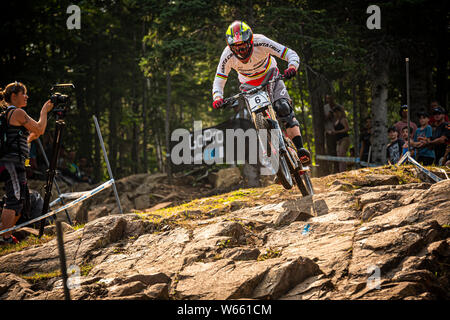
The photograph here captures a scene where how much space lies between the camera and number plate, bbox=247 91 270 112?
656cm

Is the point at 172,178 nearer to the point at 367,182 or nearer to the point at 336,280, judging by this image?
the point at 367,182

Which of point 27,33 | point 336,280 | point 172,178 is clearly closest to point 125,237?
point 336,280

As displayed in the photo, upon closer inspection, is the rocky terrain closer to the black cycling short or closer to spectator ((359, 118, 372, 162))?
the black cycling short

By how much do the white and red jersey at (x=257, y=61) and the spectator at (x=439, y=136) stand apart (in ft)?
13.4

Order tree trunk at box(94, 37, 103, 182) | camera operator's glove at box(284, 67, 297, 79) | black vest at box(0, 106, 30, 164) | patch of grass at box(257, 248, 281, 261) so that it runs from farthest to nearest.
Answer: tree trunk at box(94, 37, 103, 182) → black vest at box(0, 106, 30, 164) → camera operator's glove at box(284, 67, 297, 79) → patch of grass at box(257, 248, 281, 261)

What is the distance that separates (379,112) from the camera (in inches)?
534

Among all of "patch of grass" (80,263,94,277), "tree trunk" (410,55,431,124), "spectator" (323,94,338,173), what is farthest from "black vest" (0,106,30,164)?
"tree trunk" (410,55,431,124)

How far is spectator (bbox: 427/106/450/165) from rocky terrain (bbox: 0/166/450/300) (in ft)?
7.17

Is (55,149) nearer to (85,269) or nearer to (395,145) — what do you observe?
(85,269)

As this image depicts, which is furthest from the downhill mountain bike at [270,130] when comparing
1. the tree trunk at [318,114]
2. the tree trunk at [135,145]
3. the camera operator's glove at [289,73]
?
the tree trunk at [135,145]

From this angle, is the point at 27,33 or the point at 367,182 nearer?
the point at 367,182

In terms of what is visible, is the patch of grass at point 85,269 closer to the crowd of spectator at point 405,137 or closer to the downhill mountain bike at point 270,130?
the downhill mountain bike at point 270,130

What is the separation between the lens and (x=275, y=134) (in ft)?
21.8
